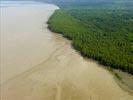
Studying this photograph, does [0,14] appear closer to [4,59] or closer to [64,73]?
[4,59]

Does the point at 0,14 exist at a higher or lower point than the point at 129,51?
lower

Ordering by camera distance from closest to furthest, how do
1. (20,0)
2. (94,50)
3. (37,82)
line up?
(37,82) < (94,50) < (20,0)

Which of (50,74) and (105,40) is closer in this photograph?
(50,74)

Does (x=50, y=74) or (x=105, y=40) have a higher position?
(x=50, y=74)

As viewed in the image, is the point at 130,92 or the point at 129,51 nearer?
the point at 130,92

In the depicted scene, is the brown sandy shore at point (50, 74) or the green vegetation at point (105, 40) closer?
the brown sandy shore at point (50, 74)

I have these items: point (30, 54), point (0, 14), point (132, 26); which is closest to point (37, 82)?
point (30, 54)

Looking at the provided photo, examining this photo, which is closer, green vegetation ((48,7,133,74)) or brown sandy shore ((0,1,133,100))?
brown sandy shore ((0,1,133,100))

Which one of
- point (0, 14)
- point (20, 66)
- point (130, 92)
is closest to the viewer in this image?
point (130, 92)
